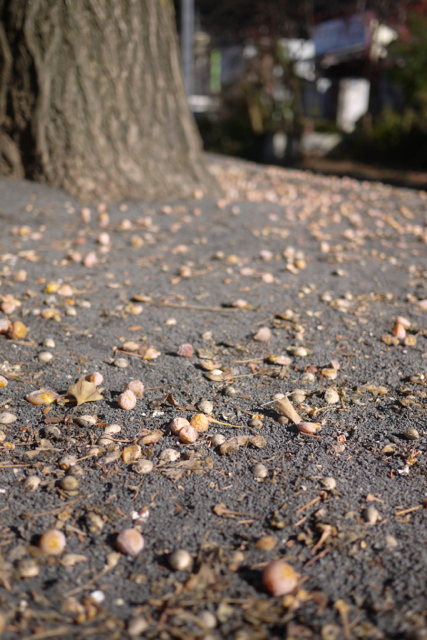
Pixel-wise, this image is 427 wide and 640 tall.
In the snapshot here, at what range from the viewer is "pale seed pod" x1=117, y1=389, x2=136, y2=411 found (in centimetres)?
177

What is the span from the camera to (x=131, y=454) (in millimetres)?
1552

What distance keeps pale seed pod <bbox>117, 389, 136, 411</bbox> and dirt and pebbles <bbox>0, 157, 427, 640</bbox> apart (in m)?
0.03

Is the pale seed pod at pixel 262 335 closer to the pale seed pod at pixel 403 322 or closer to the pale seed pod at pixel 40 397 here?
the pale seed pod at pixel 403 322

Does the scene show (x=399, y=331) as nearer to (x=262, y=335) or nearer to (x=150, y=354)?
(x=262, y=335)

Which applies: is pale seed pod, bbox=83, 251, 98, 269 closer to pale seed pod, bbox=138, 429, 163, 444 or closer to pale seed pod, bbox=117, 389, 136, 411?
pale seed pod, bbox=117, 389, 136, 411

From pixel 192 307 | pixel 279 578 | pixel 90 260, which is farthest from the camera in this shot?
pixel 90 260

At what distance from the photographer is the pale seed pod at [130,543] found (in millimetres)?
1231

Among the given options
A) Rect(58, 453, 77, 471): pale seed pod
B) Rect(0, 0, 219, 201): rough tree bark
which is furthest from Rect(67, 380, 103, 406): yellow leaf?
Rect(0, 0, 219, 201): rough tree bark

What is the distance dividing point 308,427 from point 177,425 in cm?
45

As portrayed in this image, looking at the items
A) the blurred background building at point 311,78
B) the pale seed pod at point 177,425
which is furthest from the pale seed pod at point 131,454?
the blurred background building at point 311,78

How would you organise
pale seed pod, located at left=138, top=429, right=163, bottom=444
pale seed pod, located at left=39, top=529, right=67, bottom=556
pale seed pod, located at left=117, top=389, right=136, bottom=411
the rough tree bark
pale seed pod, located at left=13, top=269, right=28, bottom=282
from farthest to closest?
the rough tree bark
pale seed pod, located at left=13, top=269, right=28, bottom=282
pale seed pod, located at left=117, top=389, right=136, bottom=411
pale seed pod, located at left=138, top=429, right=163, bottom=444
pale seed pod, located at left=39, top=529, right=67, bottom=556

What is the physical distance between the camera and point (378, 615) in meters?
1.09

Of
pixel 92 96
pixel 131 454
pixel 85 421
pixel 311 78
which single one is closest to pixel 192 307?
pixel 85 421

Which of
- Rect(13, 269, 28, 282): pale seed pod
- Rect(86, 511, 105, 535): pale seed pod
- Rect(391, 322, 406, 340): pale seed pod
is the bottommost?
Rect(86, 511, 105, 535): pale seed pod
